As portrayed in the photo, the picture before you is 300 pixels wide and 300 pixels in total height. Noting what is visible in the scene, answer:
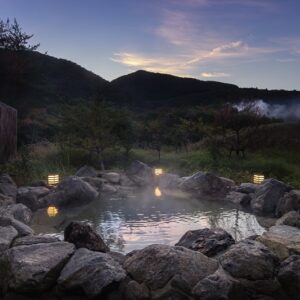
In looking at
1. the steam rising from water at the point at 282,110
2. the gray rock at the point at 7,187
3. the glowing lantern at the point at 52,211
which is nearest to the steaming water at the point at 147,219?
the glowing lantern at the point at 52,211

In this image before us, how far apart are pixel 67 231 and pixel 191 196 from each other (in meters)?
7.26

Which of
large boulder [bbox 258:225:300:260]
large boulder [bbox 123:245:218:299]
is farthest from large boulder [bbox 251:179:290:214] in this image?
large boulder [bbox 123:245:218:299]

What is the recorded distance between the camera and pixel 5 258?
6164mm

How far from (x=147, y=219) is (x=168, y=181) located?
222 inches

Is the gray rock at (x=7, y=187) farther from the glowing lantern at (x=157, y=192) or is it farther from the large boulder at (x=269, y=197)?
the large boulder at (x=269, y=197)

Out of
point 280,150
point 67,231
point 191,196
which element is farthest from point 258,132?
point 67,231

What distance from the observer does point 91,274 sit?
5.75 meters

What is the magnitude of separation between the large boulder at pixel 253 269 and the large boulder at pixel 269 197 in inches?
229

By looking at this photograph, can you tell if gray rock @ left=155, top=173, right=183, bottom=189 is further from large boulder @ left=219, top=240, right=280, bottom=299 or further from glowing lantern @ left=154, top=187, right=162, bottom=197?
large boulder @ left=219, top=240, right=280, bottom=299

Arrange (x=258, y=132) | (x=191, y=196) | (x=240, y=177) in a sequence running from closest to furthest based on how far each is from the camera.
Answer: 1. (x=191, y=196)
2. (x=240, y=177)
3. (x=258, y=132)

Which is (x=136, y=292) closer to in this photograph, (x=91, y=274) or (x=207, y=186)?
(x=91, y=274)

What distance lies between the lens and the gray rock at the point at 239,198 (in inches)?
508

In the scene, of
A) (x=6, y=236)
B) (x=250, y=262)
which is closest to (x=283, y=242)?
(x=250, y=262)

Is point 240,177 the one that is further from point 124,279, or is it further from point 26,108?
point 26,108
